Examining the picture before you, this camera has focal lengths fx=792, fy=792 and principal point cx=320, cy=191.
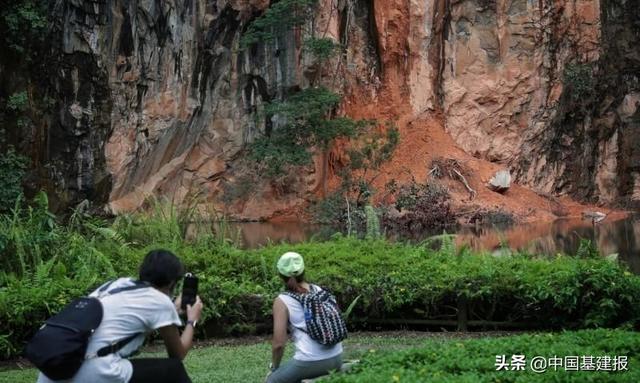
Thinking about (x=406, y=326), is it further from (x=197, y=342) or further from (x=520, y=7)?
(x=520, y=7)

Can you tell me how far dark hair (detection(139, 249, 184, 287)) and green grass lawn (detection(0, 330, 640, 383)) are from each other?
1.14 meters

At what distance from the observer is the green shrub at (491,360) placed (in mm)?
4168

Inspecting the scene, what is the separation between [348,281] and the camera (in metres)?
7.91

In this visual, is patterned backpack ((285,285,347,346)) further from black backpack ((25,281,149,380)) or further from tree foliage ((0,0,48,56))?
tree foliage ((0,0,48,56))

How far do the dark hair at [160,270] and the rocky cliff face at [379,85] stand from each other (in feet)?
72.0

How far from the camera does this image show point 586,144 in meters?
32.4

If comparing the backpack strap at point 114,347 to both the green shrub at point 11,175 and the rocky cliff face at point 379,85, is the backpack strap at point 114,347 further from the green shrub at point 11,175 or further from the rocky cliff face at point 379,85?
the rocky cliff face at point 379,85

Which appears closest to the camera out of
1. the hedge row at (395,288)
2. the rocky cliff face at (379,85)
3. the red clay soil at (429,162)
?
the hedge row at (395,288)

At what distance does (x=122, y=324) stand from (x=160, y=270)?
0.29m

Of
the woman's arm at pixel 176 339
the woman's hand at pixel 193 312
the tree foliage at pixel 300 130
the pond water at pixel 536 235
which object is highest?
the tree foliage at pixel 300 130

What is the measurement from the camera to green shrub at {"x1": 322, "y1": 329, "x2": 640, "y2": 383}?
4.17m

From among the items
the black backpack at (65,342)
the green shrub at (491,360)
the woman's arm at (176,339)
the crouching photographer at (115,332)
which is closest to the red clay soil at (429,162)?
the green shrub at (491,360)

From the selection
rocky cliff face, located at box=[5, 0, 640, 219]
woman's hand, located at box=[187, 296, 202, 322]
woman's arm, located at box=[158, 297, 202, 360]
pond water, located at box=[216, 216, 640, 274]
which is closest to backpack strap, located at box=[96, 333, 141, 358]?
woman's arm, located at box=[158, 297, 202, 360]

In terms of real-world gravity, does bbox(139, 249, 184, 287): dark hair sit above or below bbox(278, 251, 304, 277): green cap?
above
